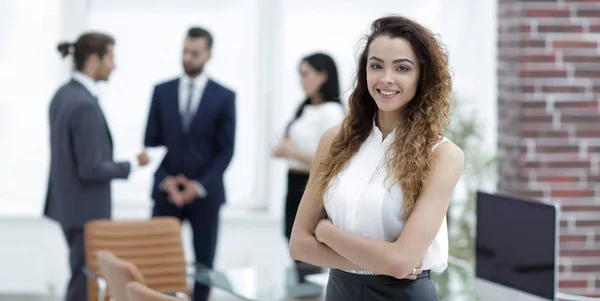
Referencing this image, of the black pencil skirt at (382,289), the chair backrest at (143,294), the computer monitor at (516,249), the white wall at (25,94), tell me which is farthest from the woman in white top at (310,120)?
the black pencil skirt at (382,289)

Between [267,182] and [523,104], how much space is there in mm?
1986

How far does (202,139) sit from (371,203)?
117 inches

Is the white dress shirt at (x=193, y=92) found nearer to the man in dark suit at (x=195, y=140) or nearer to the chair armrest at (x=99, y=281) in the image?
the man in dark suit at (x=195, y=140)

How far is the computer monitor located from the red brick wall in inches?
75.4

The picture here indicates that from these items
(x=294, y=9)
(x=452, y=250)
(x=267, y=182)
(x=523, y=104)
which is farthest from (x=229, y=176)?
(x=523, y=104)

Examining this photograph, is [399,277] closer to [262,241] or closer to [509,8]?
[509,8]

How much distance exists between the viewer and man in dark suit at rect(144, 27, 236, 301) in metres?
5.24

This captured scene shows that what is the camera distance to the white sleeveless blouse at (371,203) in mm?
2383

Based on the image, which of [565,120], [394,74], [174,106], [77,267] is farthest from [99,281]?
[565,120]

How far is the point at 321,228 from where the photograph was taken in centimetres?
246

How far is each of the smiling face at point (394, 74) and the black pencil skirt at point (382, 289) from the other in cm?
43

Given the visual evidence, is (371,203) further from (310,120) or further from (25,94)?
(25,94)

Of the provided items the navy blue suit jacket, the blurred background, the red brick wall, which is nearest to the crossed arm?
the navy blue suit jacket

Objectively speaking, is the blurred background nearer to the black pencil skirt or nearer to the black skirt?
the black skirt
